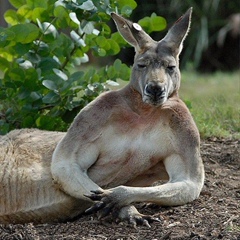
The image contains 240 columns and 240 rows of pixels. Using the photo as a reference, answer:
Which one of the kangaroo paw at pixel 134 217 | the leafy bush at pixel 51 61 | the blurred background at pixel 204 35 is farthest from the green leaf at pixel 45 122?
the blurred background at pixel 204 35

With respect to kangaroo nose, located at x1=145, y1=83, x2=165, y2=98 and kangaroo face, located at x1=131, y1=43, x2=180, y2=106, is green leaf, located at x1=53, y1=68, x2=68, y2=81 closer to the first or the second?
kangaroo face, located at x1=131, y1=43, x2=180, y2=106

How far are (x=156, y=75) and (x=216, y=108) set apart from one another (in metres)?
2.55

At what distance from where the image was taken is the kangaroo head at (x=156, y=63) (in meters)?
5.11

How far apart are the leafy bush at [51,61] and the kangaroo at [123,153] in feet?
2.59

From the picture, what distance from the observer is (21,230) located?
4.91 meters

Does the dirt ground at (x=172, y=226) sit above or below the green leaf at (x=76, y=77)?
below

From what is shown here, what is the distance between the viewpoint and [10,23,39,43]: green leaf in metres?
5.94

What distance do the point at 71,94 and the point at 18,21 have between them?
697 millimetres

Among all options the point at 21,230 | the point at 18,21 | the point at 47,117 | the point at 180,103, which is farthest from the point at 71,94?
the point at 21,230

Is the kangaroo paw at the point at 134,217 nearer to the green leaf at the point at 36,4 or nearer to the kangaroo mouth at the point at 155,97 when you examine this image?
the kangaroo mouth at the point at 155,97

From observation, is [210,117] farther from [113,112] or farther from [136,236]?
[136,236]

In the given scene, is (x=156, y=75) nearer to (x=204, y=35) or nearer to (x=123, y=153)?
(x=123, y=153)

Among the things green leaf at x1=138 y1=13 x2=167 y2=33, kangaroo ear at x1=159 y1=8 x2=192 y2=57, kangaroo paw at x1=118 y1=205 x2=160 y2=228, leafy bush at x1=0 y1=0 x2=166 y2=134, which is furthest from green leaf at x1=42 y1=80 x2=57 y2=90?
kangaroo paw at x1=118 y1=205 x2=160 y2=228

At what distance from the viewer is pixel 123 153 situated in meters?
5.29
